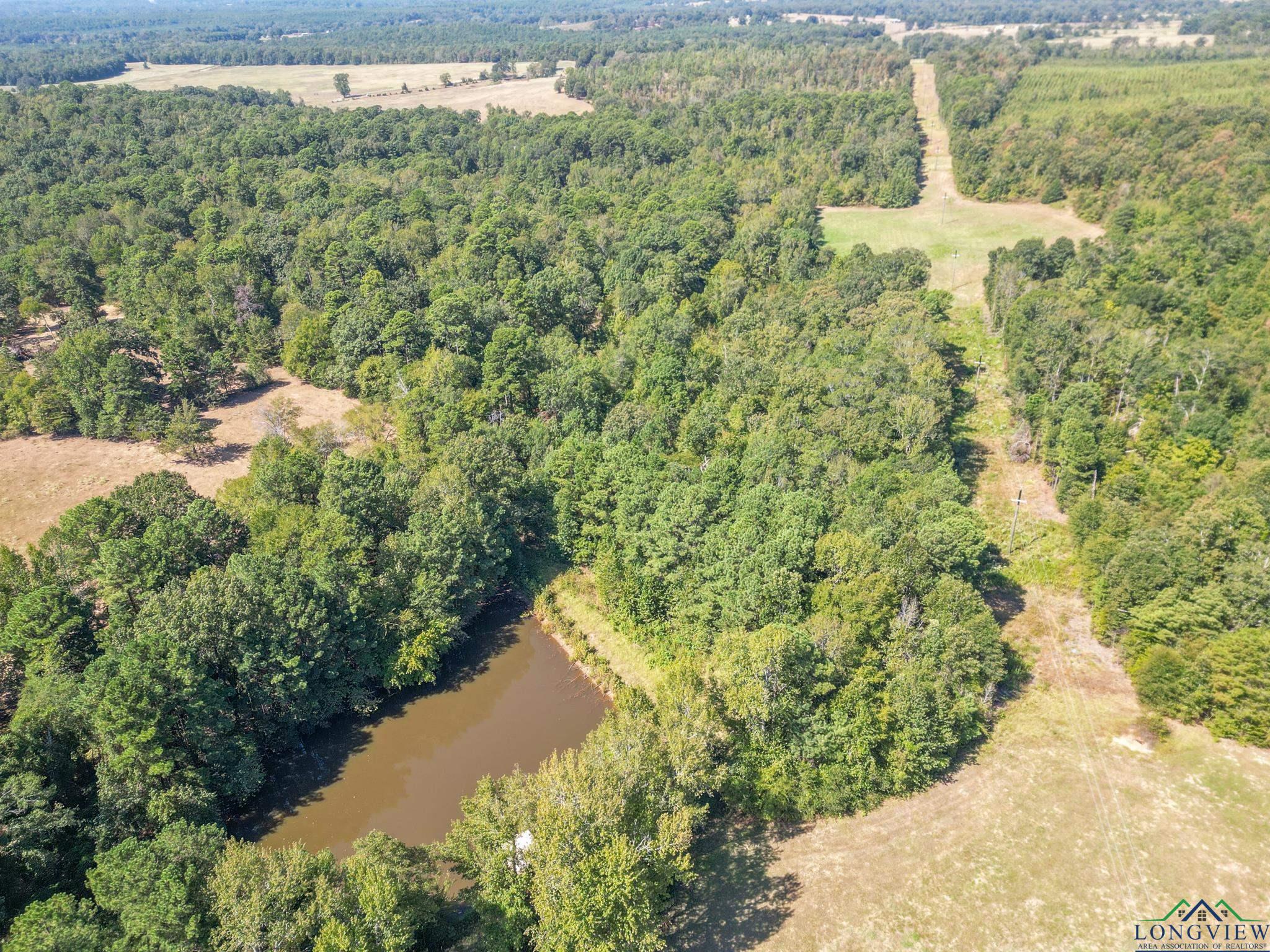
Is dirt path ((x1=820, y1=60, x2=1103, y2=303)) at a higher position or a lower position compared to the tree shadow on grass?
higher

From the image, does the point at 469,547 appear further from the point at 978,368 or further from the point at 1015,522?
the point at 978,368

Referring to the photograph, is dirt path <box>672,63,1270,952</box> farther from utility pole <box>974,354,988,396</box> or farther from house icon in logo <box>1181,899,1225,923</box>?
utility pole <box>974,354,988,396</box>

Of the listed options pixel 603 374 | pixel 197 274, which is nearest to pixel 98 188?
pixel 197 274

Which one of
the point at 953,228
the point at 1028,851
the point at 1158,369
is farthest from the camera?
the point at 953,228

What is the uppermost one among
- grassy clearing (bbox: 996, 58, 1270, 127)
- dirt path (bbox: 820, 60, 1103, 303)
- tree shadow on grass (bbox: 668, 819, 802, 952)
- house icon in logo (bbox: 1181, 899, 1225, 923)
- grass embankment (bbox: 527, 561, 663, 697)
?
grassy clearing (bbox: 996, 58, 1270, 127)

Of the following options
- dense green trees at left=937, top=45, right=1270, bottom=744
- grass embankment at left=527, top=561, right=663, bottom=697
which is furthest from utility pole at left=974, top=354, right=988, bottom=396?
grass embankment at left=527, top=561, right=663, bottom=697

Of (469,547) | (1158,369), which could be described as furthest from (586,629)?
(1158,369)

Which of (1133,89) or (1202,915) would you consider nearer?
(1202,915)
